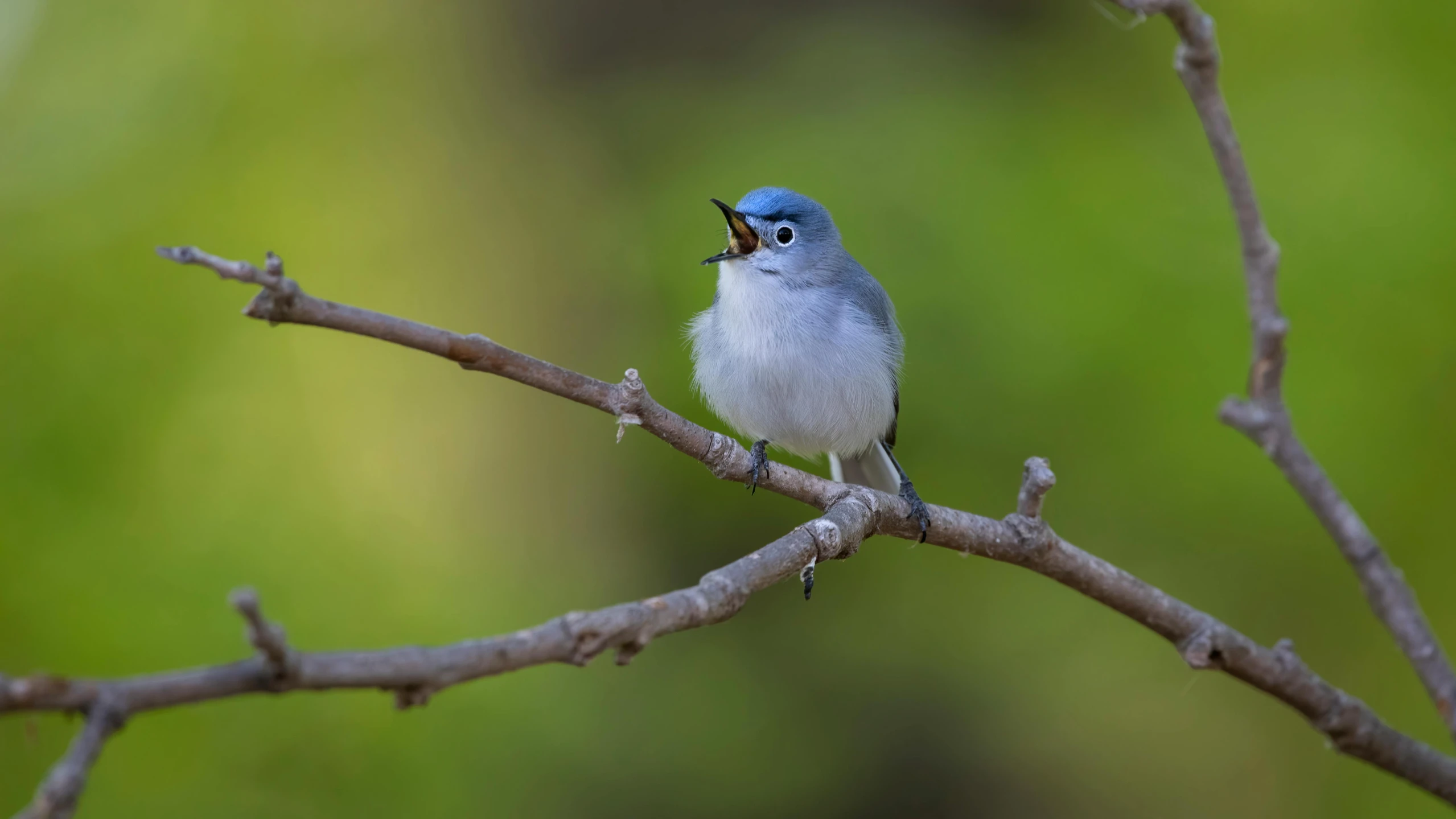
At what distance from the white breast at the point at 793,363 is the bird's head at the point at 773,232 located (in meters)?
0.04

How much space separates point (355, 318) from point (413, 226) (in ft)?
11.6

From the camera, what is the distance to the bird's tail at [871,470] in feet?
11.8

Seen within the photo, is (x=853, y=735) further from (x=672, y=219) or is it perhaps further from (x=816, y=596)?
(x=672, y=219)

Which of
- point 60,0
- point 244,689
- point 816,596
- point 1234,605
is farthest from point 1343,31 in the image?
point 60,0

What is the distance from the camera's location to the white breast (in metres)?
3.02

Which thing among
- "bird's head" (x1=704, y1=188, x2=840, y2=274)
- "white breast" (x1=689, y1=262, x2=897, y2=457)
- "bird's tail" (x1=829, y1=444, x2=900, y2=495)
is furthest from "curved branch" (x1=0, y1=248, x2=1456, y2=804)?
"bird's tail" (x1=829, y1=444, x2=900, y2=495)

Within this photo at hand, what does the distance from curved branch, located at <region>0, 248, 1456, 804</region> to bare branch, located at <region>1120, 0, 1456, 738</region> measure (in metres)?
0.67

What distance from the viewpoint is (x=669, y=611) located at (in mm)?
1253

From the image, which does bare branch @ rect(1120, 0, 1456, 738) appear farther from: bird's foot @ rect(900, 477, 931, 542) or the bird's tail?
the bird's tail

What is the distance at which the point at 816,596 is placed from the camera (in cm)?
399

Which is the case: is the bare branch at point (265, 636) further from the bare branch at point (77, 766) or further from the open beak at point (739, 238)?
the open beak at point (739, 238)

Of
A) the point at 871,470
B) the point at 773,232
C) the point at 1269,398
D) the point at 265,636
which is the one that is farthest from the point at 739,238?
the point at 265,636

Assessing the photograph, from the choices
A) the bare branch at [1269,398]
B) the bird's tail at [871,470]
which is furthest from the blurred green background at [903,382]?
the bare branch at [1269,398]

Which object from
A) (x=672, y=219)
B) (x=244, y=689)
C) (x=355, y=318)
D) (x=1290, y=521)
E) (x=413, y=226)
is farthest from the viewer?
(x=413, y=226)
